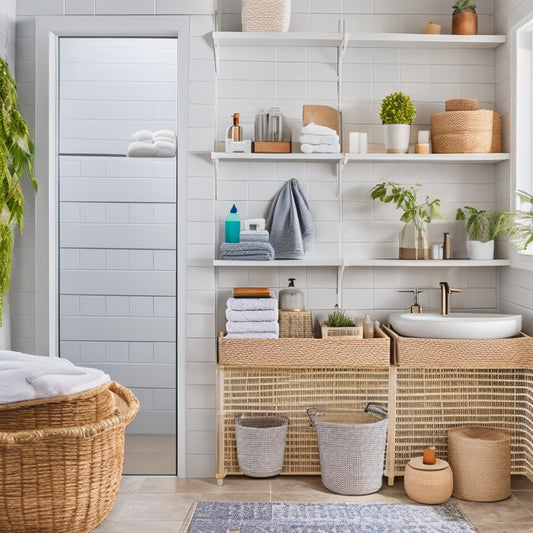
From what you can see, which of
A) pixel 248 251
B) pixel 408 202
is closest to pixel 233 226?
pixel 248 251

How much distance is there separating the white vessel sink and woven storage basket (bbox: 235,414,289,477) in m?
0.78

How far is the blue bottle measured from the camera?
3.65m

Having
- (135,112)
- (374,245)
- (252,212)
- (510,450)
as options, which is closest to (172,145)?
(135,112)

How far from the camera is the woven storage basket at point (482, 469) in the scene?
3301 millimetres

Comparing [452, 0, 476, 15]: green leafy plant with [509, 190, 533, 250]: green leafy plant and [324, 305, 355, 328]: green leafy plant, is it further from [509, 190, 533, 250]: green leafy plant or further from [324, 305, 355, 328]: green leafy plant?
[324, 305, 355, 328]: green leafy plant

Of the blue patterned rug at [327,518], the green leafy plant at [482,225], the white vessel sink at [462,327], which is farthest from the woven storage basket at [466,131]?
the blue patterned rug at [327,518]

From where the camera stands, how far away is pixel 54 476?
272cm

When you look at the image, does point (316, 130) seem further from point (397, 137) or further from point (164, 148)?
point (164, 148)

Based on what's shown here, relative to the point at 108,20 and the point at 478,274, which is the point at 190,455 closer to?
the point at 478,274

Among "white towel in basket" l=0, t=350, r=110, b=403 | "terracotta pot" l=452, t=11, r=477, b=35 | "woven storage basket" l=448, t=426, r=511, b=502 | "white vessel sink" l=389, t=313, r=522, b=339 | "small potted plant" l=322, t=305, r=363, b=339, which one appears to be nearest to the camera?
"white towel in basket" l=0, t=350, r=110, b=403

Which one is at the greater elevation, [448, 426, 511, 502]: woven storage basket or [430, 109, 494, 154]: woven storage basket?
[430, 109, 494, 154]: woven storage basket

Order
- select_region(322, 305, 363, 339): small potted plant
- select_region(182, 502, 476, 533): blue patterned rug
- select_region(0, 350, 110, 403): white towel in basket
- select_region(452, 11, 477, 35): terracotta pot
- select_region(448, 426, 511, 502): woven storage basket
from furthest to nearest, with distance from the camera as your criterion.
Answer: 1. select_region(452, 11, 477, 35): terracotta pot
2. select_region(322, 305, 363, 339): small potted plant
3. select_region(448, 426, 511, 502): woven storage basket
4. select_region(182, 502, 476, 533): blue patterned rug
5. select_region(0, 350, 110, 403): white towel in basket

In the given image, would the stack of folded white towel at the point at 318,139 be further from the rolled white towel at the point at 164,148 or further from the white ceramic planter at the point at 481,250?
the white ceramic planter at the point at 481,250

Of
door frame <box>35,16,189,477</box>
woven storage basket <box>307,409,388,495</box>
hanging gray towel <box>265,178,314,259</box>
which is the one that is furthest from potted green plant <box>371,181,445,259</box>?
door frame <box>35,16,189,477</box>
